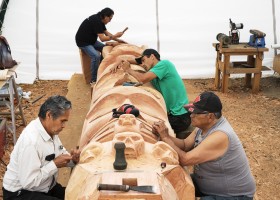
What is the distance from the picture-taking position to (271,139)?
641 cm

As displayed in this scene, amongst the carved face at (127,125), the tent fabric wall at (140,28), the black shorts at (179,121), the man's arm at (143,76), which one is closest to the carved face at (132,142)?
the carved face at (127,125)

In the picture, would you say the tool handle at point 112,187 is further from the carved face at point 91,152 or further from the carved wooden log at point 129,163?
the carved face at point 91,152

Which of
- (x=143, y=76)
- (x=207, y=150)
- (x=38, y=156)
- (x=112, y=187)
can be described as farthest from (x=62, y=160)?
(x=143, y=76)

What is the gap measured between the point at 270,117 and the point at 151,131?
427 cm

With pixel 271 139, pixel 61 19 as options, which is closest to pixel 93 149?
pixel 271 139

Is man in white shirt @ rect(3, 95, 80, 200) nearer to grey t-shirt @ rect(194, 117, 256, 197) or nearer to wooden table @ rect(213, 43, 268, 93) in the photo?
grey t-shirt @ rect(194, 117, 256, 197)

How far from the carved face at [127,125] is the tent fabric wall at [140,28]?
Result: 5665 mm

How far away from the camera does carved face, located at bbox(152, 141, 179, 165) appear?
3059 mm

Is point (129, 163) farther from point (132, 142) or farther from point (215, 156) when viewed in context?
point (215, 156)

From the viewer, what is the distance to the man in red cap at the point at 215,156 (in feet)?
10.8

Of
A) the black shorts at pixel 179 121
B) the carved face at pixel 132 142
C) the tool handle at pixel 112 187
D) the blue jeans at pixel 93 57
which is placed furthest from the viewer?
the blue jeans at pixel 93 57

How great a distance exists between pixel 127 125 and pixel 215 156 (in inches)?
27.5

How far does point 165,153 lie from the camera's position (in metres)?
3.10

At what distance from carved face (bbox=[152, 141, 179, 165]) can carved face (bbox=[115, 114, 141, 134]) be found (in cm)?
26
